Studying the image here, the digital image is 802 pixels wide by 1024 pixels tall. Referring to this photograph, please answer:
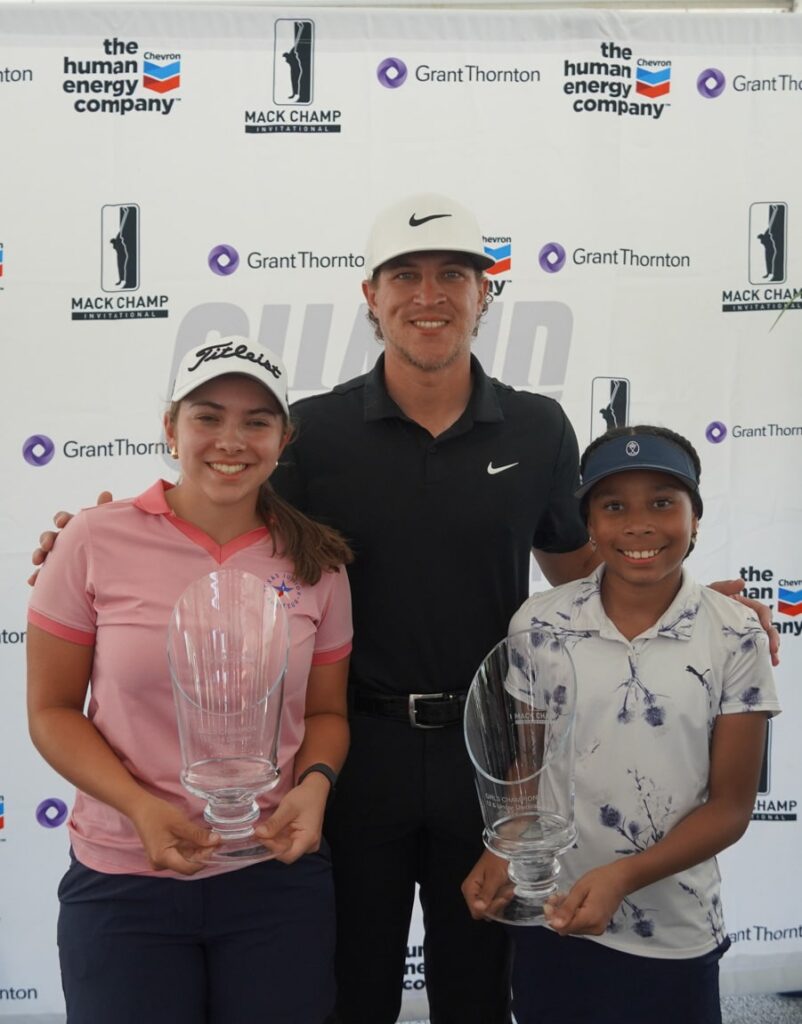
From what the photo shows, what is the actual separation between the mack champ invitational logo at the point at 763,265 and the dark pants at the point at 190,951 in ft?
6.62

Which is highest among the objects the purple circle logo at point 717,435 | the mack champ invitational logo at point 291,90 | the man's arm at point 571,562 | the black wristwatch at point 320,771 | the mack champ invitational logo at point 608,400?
the mack champ invitational logo at point 291,90

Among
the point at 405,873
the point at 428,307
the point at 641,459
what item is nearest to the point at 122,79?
the point at 428,307

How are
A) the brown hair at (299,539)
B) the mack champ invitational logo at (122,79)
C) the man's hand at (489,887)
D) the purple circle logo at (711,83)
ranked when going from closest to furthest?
the man's hand at (489,887) → the brown hair at (299,539) → the mack champ invitational logo at (122,79) → the purple circle logo at (711,83)

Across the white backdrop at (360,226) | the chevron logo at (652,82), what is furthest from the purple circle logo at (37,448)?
the chevron logo at (652,82)

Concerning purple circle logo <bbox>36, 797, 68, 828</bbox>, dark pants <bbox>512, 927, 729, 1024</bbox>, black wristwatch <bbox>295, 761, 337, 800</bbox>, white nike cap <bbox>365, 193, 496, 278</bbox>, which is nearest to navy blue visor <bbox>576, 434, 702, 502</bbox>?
white nike cap <bbox>365, 193, 496, 278</bbox>

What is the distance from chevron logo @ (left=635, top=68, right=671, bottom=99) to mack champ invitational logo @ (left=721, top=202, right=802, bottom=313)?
398 mm

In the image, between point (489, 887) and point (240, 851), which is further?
point (489, 887)

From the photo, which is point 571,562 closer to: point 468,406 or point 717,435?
point 468,406

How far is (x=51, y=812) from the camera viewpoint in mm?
2617

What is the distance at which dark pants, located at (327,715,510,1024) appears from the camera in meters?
1.68

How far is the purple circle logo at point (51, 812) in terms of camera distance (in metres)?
2.62

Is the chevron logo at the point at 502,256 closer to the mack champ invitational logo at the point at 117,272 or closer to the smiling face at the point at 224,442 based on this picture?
the mack champ invitational logo at the point at 117,272

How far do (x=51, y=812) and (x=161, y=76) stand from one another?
1.96 meters

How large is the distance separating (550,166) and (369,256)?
1.06 meters
